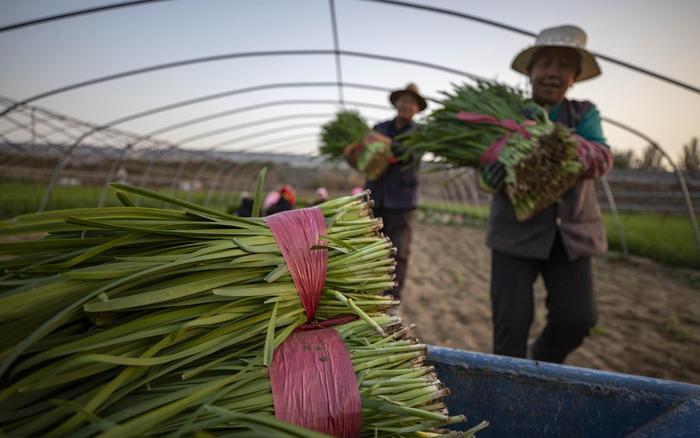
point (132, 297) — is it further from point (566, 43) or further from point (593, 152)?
point (566, 43)

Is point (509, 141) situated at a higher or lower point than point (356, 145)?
lower

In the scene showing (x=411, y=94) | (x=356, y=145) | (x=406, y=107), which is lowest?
(x=356, y=145)

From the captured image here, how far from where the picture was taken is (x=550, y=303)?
2.09 m

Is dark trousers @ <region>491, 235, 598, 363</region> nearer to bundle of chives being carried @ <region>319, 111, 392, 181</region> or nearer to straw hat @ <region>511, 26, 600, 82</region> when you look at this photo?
straw hat @ <region>511, 26, 600, 82</region>

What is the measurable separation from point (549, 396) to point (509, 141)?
49.4 inches

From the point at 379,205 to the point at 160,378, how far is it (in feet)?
10.4

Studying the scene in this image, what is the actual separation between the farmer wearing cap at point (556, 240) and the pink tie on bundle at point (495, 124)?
0.17 ft

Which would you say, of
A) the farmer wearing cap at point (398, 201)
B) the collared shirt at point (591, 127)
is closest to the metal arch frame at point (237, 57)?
the farmer wearing cap at point (398, 201)

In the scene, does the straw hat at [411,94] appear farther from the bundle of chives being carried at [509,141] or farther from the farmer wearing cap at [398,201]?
the bundle of chives being carried at [509,141]

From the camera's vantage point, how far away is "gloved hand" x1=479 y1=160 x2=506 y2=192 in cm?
186

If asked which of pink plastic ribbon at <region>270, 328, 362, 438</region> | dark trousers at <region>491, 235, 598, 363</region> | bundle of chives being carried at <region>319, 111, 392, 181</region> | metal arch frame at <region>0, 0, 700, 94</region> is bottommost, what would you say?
dark trousers at <region>491, 235, 598, 363</region>

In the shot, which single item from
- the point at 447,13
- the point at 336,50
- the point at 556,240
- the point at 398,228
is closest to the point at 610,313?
the point at 398,228

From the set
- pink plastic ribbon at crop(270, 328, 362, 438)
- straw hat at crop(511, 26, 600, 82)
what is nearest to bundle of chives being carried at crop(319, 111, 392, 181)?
straw hat at crop(511, 26, 600, 82)

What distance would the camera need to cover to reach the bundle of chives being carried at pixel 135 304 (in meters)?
0.54
